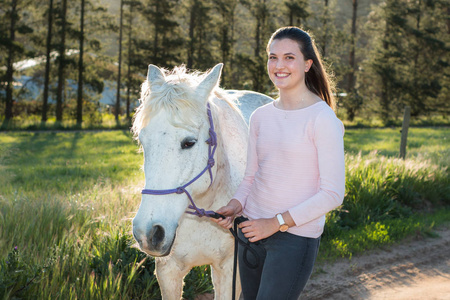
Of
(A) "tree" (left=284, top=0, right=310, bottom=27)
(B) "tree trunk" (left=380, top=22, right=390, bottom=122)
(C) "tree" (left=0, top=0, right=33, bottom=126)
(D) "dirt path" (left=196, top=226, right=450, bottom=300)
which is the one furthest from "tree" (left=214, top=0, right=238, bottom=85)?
(D) "dirt path" (left=196, top=226, right=450, bottom=300)

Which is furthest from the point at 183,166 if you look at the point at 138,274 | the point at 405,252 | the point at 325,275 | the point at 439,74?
the point at 439,74

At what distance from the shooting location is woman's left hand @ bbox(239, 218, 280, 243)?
1.95 meters

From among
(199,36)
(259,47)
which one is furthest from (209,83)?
(259,47)

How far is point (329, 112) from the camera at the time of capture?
1923 millimetres

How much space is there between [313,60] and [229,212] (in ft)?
3.12

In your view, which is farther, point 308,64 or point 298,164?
point 308,64

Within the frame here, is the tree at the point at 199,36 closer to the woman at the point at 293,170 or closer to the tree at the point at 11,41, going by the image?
the tree at the point at 11,41

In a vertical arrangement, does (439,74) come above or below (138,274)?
above

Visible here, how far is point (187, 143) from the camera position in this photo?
2027 millimetres

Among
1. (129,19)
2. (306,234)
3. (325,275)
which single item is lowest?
(325,275)

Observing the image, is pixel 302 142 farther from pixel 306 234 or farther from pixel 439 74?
pixel 439 74

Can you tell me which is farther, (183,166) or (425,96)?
(425,96)

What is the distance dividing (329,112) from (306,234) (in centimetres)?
62

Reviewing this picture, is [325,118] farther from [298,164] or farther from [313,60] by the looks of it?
[313,60]
